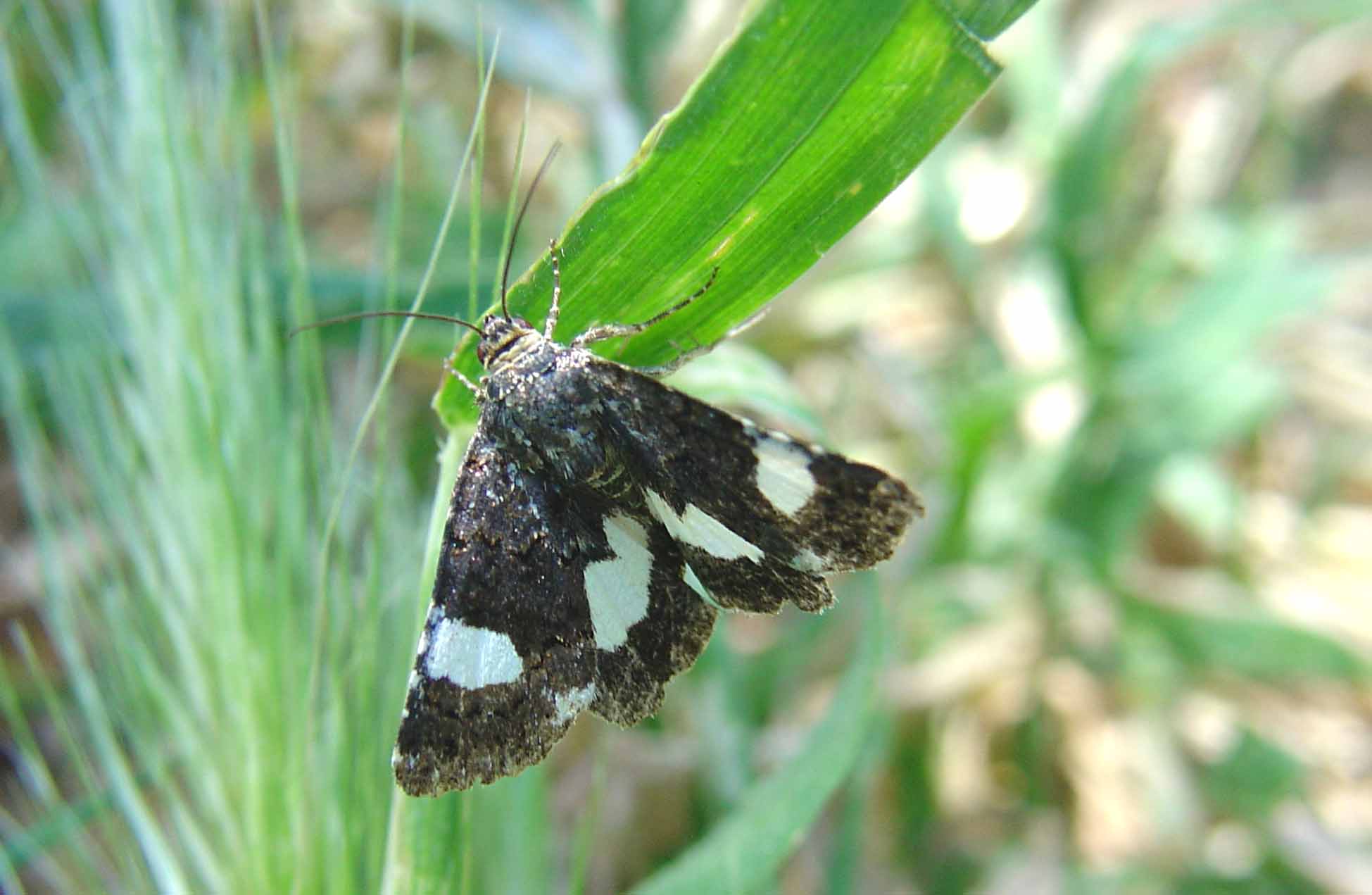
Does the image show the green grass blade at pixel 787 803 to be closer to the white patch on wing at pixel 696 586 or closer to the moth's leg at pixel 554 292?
the white patch on wing at pixel 696 586

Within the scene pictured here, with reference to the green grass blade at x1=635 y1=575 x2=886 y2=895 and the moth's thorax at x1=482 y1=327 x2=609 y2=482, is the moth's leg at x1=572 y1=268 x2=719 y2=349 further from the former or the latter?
the green grass blade at x1=635 y1=575 x2=886 y2=895

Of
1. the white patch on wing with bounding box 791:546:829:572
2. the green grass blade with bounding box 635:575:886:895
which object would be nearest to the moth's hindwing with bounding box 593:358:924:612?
the white patch on wing with bounding box 791:546:829:572

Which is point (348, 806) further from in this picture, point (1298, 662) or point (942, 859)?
A: point (1298, 662)

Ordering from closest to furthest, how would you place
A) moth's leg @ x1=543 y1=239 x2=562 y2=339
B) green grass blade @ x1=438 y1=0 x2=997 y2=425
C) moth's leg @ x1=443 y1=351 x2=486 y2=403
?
1. green grass blade @ x1=438 y1=0 x2=997 y2=425
2. moth's leg @ x1=543 y1=239 x2=562 y2=339
3. moth's leg @ x1=443 y1=351 x2=486 y2=403

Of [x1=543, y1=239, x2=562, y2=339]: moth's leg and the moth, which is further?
the moth

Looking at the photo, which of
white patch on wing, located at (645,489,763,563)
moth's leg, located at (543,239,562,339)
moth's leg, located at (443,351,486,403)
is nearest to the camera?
moth's leg, located at (543,239,562,339)

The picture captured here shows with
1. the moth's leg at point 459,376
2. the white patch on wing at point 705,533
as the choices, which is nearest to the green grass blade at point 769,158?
the moth's leg at point 459,376

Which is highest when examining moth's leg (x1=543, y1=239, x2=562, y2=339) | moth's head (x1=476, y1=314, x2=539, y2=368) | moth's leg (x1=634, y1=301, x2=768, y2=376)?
moth's head (x1=476, y1=314, x2=539, y2=368)
